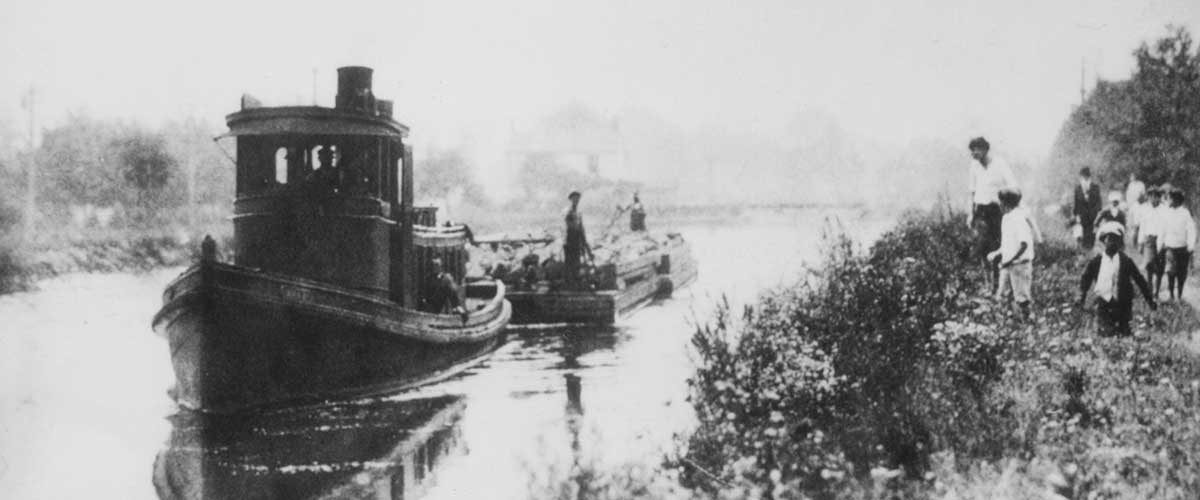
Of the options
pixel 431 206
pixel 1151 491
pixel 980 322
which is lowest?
pixel 1151 491

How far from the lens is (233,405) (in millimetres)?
8492

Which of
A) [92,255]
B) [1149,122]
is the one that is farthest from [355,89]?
[1149,122]

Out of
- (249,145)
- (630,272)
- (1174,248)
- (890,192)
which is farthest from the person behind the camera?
(630,272)

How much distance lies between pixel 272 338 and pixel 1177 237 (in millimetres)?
7246

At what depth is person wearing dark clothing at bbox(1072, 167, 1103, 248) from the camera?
388 inches

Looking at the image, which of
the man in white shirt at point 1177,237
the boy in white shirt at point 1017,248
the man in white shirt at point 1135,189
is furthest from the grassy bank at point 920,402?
the man in white shirt at point 1135,189

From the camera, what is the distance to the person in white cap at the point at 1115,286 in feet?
22.7

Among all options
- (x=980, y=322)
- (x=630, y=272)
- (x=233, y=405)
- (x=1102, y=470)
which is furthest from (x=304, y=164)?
(x=630, y=272)

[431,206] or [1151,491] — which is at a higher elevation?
[431,206]

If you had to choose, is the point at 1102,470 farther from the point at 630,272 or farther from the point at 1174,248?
the point at 630,272

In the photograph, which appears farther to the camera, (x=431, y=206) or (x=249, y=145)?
(x=431, y=206)

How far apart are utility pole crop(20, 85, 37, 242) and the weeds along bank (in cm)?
464

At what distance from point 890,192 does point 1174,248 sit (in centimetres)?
427

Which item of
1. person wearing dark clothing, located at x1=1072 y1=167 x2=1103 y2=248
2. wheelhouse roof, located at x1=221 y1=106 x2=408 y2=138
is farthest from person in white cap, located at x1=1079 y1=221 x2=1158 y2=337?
wheelhouse roof, located at x1=221 y1=106 x2=408 y2=138
